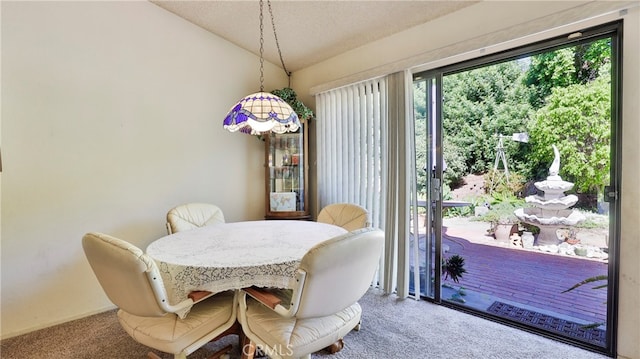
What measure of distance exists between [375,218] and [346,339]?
119 centimetres

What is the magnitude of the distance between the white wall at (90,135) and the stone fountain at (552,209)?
3008 mm

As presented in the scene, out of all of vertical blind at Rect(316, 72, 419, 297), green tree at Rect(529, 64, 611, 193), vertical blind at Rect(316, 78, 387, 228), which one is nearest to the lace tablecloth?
vertical blind at Rect(316, 72, 419, 297)

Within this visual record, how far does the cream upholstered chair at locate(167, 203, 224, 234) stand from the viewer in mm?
2412

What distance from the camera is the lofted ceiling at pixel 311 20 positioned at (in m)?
2.40

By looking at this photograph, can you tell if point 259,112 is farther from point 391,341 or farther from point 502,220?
point 502,220

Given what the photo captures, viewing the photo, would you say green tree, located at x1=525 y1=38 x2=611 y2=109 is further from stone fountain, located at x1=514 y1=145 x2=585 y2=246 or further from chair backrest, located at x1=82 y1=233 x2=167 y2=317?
chair backrest, located at x1=82 y1=233 x2=167 y2=317

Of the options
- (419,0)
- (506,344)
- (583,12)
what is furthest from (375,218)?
(583,12)

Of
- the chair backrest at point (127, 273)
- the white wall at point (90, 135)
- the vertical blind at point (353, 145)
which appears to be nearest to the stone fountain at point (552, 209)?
the vertical blind at point (353, 145)

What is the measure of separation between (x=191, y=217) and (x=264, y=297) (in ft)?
4.82

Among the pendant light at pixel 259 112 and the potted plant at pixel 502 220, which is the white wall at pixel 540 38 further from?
the pendant light at pixel 259 112

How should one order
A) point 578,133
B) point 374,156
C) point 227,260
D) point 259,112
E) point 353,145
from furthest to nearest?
point 353,145
point 374,156
point 578,133
point 259,112
point 227,260

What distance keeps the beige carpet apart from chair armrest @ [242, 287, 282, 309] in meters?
0.71

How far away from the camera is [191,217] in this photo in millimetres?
2584

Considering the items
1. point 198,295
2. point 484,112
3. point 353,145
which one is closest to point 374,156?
point 353,145
